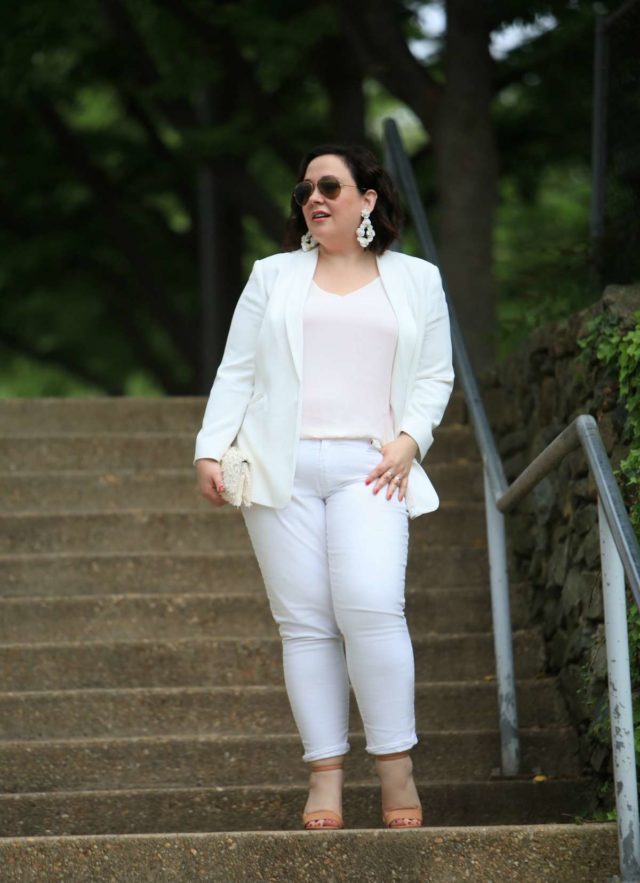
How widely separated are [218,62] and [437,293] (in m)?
6.46

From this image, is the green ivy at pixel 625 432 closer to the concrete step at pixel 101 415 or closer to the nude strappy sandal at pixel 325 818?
the nude strappy sandal at pixel 325 818

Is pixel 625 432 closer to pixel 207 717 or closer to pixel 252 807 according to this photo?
pixel 252 807

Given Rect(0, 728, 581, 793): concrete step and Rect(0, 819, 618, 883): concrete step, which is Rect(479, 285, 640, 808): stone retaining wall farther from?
Rect(0, 819, 618, 883): concrete step

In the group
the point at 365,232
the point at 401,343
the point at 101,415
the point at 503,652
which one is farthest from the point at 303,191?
the point at 101,415

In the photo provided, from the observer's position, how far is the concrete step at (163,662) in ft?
15.9

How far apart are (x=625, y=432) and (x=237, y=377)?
1088 millimetres

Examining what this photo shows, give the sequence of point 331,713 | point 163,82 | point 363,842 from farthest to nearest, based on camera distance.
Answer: point 163,82, point 331,713, point 363,842

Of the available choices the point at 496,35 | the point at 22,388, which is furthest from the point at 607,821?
the point at 22,388

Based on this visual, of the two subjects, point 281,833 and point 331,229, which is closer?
point 281,833

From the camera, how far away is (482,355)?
8.40 metres

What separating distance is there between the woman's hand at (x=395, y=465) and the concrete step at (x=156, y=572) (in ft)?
6.05

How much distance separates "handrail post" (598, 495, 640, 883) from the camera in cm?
338

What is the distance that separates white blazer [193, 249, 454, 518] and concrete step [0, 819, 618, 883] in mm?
776

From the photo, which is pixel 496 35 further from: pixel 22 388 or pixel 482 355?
pixel 22 388
